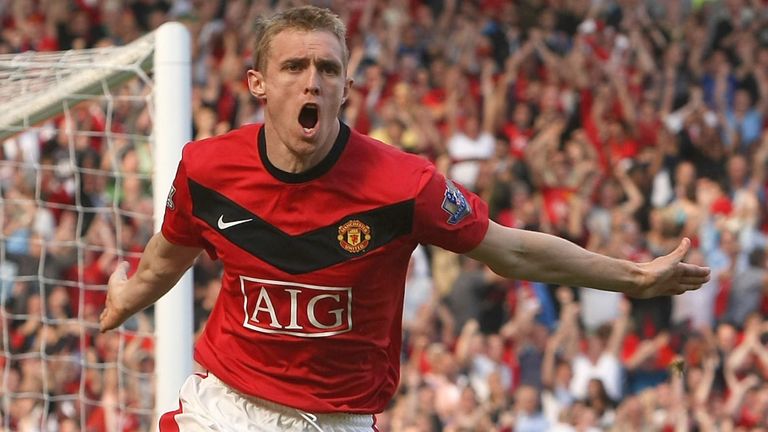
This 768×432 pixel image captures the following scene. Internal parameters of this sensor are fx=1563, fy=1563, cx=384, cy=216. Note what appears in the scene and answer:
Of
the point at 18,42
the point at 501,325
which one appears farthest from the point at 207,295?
the point at 18,42

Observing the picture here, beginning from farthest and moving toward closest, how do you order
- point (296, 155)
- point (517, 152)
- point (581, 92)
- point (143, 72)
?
1. point (581, 92)
2. point (517, 152)
3. point (143, 72)
4. point (296, 155)

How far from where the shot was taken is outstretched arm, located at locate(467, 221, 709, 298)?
492cm

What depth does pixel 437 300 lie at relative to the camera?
44.5 ft

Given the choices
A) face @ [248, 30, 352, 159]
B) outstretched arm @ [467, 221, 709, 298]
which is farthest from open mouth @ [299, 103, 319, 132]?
outstretched arm @ [467, 221, 709, 298]

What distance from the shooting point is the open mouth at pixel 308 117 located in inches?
186

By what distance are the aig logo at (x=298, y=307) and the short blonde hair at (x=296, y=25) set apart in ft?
2.23

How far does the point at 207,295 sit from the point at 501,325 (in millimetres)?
2587

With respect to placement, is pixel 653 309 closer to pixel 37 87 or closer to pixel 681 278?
pixel 37 87

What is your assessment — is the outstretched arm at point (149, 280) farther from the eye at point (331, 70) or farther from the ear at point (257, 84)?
the eye at point (331, 70)

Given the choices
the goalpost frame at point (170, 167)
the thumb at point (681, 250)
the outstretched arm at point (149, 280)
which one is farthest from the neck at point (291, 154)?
the goalpost frame at point (170, 167)

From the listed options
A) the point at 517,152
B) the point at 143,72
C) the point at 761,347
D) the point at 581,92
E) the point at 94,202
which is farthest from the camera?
the point at 581,92

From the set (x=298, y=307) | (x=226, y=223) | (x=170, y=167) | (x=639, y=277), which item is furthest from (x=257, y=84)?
(x=170, y=167)

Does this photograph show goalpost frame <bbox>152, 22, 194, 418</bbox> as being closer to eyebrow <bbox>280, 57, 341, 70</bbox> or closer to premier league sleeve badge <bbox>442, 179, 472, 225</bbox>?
eyebrow <bbox>280, 57, 341, 70</bbox>

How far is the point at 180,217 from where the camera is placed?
5.01m
